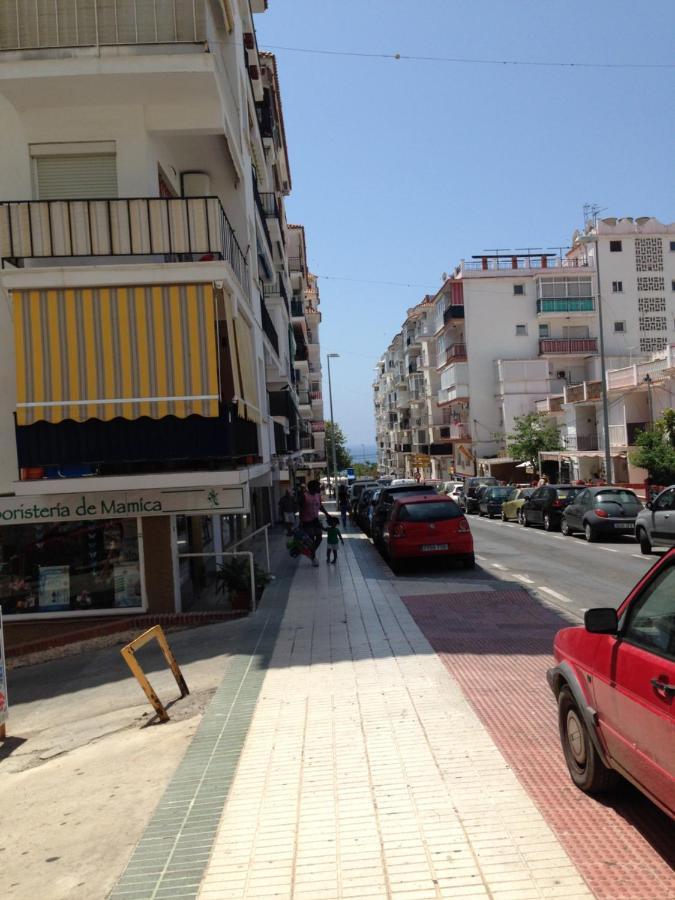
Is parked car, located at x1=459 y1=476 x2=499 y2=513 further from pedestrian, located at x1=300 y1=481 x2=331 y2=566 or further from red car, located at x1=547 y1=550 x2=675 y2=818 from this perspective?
red car, located at x1=547 y1=550 x2=675 y2=818

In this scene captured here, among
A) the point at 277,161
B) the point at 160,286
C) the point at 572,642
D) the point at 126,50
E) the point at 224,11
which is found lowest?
the point at 572,642

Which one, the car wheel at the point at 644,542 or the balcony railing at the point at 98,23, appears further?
the car wheel at the point at 644,542

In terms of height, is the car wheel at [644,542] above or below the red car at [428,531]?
below

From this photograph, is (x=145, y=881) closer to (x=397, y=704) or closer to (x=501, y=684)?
(x=397, y=704)

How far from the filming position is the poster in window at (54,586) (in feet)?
41.2

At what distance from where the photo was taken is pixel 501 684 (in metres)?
7.55

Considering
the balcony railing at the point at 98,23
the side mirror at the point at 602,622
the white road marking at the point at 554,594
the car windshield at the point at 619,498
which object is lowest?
the white road marking at the point at 554,594

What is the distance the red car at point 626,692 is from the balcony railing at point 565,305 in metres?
61.5

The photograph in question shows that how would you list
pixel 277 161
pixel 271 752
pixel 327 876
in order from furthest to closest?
pixel 277 161 → pixel 271 752 → pixel 327 876

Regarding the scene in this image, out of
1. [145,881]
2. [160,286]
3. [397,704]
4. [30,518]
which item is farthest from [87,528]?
[145,881]

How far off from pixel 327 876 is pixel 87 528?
9265 mm

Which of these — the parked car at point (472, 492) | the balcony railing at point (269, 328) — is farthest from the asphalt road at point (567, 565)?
the parked car at point (472, 492)

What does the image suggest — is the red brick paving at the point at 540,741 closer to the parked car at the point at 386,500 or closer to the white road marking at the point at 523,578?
the white road marking at the point at 523,578

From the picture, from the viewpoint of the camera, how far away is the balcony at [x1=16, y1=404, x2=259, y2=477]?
1190cm
